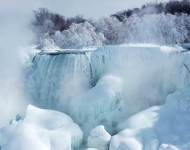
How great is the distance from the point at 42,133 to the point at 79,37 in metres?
14.4

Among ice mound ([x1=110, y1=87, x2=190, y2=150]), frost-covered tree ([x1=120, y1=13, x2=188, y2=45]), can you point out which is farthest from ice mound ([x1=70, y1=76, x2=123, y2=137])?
frost-covered tree ([x1=120, y1=13, x2=188, y2=45])

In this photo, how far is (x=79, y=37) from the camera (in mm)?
19906

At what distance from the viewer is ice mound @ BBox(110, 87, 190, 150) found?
18.4 ft

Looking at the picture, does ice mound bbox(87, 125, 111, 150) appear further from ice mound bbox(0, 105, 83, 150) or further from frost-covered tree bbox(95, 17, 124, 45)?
frost-covered tree bbox(95, 17, 124, 45)

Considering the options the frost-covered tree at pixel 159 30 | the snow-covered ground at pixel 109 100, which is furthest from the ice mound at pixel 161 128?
the frost-covered tree at pixel 159 30

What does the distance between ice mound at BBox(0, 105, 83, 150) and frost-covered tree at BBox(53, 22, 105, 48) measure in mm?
12608

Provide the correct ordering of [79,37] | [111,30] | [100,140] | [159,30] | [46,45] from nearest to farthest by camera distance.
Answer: [100,140] → [46,45] → [159,30] → [79,37] → [111,30]

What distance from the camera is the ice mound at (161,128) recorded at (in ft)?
18.4

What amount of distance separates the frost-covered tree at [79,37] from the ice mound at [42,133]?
12608mm

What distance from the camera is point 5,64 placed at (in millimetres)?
10281

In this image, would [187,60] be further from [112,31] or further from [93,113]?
[112,31]

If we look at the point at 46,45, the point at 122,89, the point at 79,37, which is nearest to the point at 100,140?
the point at 122,89

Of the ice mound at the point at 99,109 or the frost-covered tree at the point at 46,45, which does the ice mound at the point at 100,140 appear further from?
the frost-covered tree at the point at 46,45

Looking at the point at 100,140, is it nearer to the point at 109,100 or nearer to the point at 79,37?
the point at 109,100
